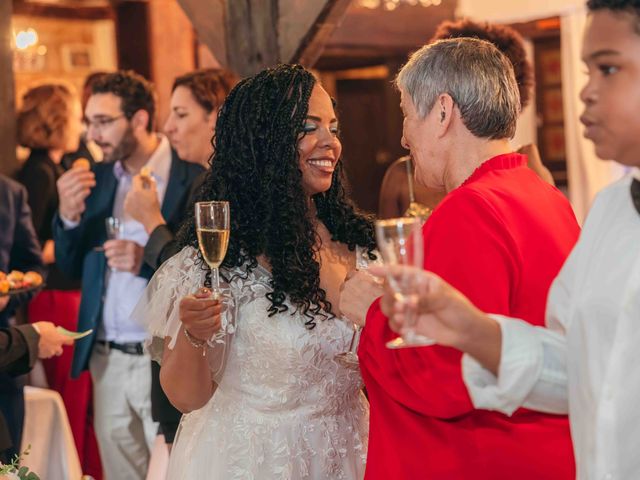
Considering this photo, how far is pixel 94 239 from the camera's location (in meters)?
4.46

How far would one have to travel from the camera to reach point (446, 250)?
79.0 inches

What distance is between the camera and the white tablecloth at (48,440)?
4.01 metres

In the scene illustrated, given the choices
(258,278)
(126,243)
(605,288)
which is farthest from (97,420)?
(605,288)

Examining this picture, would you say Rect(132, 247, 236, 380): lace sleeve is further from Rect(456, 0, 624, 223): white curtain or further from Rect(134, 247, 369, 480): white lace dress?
Rect(456, 0, 624, 223): white curtain

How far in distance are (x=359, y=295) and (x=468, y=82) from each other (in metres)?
0.49

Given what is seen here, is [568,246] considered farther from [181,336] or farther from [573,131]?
[573,131]

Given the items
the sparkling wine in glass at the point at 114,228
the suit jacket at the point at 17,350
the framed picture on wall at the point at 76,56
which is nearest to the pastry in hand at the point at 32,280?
the suit jacket at the point at 17,350

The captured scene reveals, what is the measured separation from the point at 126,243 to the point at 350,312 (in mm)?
2031

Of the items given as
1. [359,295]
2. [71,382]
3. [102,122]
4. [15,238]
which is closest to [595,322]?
[359,295]

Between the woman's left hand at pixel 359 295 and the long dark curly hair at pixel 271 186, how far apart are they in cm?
41

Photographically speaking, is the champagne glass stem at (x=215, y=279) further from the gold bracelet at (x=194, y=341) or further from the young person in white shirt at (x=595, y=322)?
the young person in white shirt at (x=595, y=322)

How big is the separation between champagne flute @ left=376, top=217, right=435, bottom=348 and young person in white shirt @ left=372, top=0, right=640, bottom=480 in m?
0.02

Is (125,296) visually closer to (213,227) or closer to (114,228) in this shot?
(114,228)

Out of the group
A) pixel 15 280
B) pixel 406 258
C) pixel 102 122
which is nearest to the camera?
pixel 406 258
